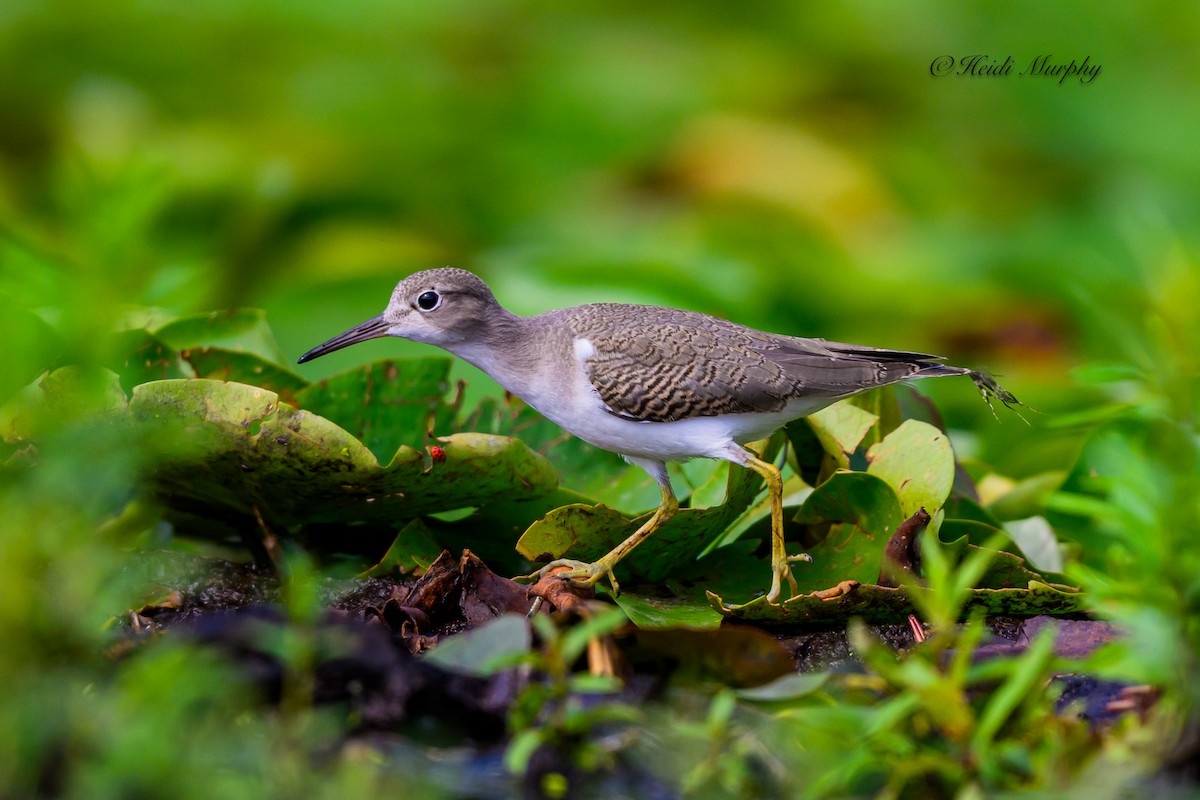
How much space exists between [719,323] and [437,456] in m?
1.28

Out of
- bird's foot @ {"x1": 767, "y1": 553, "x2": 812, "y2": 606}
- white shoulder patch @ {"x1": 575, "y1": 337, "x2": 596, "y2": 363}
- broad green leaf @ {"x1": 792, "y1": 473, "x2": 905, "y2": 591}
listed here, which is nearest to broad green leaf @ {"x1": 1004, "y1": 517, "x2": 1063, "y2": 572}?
broad green leaf @ {"x1": 792, "y1": 473, "x2": 905, "y2": 591}

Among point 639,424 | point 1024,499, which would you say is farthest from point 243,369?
point 1024,499

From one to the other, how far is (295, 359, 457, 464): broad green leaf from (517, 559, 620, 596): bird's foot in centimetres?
47

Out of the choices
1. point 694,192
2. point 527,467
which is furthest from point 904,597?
point 694,192

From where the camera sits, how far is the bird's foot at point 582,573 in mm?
2827

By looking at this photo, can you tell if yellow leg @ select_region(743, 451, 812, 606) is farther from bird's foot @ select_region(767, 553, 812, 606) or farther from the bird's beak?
the bird's beak

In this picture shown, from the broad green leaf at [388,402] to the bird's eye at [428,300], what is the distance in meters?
0.52

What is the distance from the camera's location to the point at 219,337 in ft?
11.0

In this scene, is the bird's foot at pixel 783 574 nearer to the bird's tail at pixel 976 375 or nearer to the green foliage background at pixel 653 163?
the bird's tail at pixel 976 375

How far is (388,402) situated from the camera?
3205 mm

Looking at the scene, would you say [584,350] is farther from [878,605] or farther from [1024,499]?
[1024,499]

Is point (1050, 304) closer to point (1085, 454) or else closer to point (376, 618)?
point (1085, 454)

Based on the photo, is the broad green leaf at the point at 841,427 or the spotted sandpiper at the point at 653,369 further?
the spotted sandpiper at the point at 653,369
